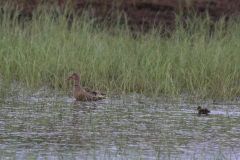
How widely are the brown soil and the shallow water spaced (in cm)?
819

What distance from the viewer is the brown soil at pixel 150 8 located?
698 inches

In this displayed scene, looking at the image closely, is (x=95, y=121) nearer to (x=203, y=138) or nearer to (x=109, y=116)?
(x=109, y=116)

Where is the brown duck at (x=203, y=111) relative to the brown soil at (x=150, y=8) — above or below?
below

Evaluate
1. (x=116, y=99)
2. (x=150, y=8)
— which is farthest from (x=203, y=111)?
(x=150, y=8)

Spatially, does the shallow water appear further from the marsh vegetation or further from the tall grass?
the tall grass

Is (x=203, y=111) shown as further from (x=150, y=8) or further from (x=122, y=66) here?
(x=150, y=8)

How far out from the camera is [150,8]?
18719 millimetres

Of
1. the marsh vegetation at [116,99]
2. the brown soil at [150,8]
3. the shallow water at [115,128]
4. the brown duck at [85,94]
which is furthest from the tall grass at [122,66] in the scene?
the brown soil at [150,8]

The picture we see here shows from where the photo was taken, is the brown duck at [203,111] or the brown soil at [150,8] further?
the brown soil at [150,8]

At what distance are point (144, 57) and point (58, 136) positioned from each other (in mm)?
4490

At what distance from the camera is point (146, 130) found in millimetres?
7496

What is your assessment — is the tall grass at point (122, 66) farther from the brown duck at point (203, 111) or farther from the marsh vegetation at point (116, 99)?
the brown duck at point (203, 111)

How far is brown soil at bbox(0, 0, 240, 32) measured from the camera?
58.2 feet

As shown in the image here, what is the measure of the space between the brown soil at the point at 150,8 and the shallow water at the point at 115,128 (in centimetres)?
819
